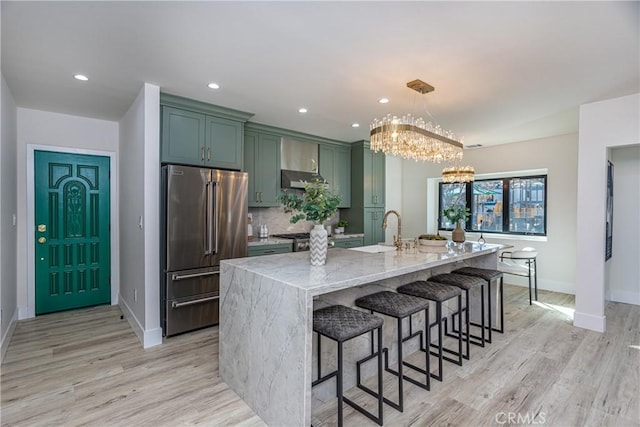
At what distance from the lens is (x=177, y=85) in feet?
10.0

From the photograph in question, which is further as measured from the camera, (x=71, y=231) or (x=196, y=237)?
(x=71, y=231)

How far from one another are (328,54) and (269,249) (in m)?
2.56

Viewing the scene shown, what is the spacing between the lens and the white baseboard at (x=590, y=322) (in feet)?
11.2

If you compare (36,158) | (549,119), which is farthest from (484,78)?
(36,158)

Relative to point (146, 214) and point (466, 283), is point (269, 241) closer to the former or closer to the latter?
point (146, 214)

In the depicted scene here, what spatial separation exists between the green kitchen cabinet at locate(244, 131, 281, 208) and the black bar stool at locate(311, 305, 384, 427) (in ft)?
8.92

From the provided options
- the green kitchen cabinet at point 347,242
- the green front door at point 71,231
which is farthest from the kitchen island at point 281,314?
the green front door at point 71,231

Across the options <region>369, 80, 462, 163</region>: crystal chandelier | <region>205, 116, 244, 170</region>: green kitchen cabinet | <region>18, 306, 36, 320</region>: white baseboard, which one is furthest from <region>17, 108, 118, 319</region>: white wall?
<region>369, 80, 462, 163</region>: crystal chandelier

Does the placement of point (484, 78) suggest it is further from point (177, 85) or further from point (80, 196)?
point (80, 196)

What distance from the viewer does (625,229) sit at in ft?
14.3

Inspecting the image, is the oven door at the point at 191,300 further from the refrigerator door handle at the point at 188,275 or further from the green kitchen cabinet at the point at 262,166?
the green kitchen cabinet at the point at 262,166

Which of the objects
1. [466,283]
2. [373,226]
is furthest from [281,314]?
[373,226]

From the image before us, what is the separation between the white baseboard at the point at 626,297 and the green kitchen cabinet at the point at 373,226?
3402 mm

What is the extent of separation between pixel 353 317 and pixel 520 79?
2606 mm
